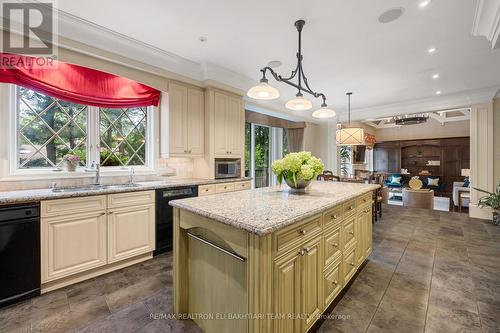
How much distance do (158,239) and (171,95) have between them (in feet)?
6.81

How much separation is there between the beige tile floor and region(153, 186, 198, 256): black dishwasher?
0.15 m

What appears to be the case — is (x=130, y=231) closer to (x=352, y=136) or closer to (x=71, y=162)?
(x=71, y=162)

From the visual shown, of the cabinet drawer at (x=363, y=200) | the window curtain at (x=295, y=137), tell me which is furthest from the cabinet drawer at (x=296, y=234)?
the window curtain at (x=295, y=137)

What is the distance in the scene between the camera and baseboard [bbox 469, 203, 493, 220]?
15.3ft


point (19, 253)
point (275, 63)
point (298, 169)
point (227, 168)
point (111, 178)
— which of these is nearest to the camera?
point (19, 253)

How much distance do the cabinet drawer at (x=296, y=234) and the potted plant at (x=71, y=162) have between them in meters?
2.73

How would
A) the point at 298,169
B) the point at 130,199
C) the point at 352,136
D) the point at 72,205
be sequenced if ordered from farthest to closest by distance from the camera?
the point at 352,136 → the point at 130,199 → the point at 72,205 → the point at 298,169

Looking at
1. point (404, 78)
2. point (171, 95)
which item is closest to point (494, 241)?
point (404, 78)

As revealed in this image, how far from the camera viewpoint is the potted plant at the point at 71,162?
105 inches

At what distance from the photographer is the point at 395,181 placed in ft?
31.7

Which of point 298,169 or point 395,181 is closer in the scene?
point 298,169

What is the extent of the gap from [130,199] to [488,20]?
4249 millimetres

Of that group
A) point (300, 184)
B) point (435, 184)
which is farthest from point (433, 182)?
point (300, 184)

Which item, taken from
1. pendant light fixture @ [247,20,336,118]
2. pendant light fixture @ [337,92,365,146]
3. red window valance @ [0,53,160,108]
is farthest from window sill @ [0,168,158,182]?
pendant light fixture @ [337,92,365,146]
